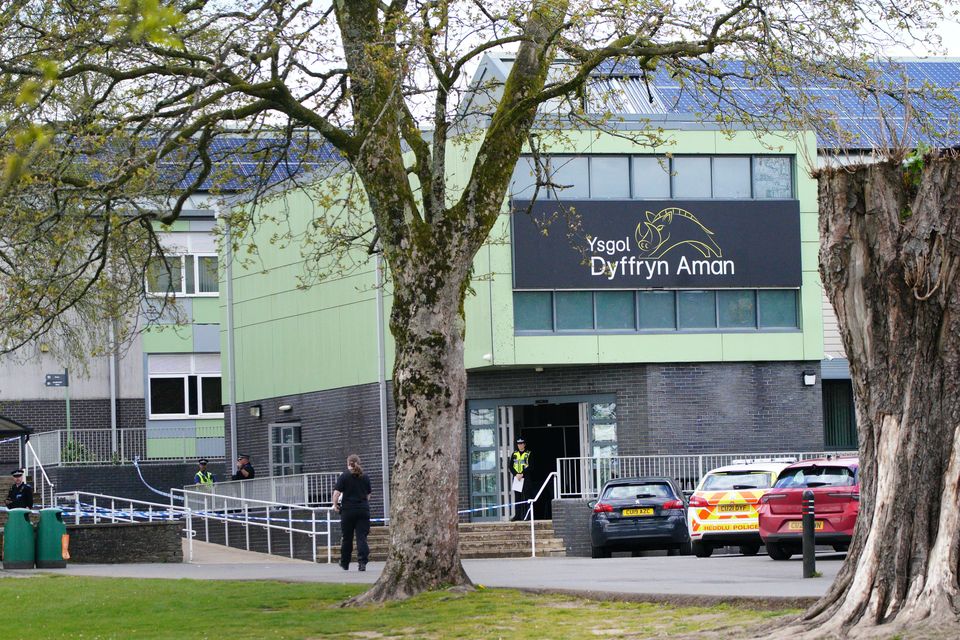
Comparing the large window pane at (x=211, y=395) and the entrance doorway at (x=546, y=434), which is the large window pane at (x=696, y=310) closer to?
the entrance doorway at (x=546, y=434)

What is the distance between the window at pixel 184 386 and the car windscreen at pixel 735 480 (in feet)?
82.3

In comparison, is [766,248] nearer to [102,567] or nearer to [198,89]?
[102,567]

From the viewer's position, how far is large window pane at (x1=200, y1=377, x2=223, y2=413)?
48675 mm

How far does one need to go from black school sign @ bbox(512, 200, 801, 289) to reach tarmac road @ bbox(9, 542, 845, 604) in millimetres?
7683

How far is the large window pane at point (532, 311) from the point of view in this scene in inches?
1289

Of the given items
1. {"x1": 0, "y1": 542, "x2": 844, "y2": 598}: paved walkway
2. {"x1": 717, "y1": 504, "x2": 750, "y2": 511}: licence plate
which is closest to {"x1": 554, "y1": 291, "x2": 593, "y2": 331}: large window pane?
{"x1": 0, "y1": 542, "x2": 844, "y2": 598}: paved walkway

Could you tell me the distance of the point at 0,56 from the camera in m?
15.8

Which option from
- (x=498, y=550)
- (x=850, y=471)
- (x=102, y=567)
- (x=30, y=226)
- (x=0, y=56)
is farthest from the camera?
(x=498, y=550)

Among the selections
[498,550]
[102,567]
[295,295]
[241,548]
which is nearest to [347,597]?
[102,567]

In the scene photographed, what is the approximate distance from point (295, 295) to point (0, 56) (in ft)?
76.9

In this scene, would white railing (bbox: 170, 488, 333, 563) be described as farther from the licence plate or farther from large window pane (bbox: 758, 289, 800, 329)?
large window pane (bbox: 758, 289, 800, 329)

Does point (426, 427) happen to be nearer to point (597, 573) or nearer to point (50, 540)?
point (597, 573)

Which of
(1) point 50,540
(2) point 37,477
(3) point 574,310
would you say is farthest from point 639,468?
(2) point 37,477

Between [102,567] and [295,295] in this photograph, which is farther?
[295,295]
